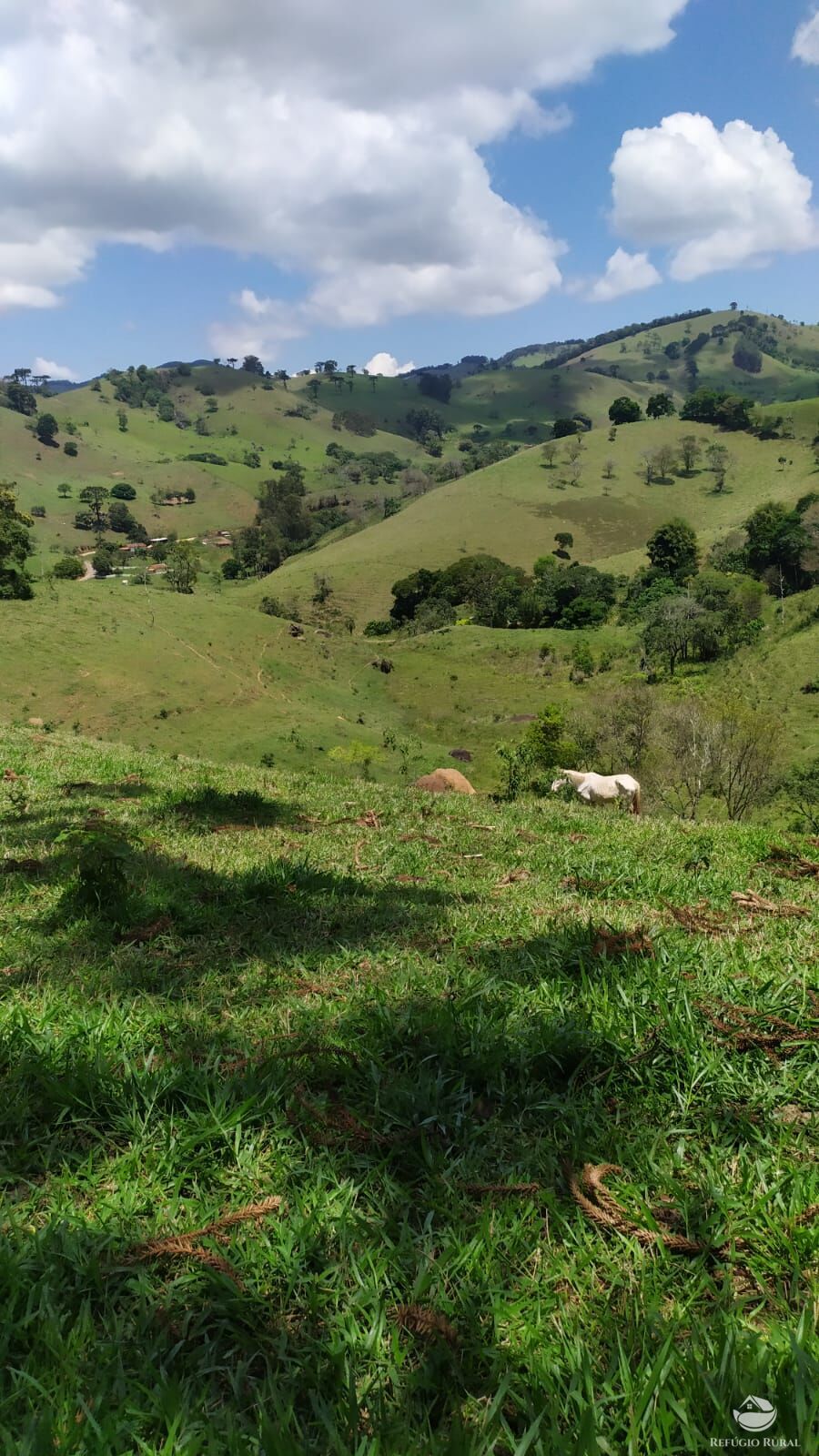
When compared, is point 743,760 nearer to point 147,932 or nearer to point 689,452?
point 147,932

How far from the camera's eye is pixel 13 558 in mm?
75812

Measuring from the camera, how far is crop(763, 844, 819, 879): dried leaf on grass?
23.4 feet

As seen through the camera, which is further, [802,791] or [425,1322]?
[802,791]

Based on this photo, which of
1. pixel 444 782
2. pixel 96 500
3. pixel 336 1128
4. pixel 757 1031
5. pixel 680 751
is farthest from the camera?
pixel 96 500

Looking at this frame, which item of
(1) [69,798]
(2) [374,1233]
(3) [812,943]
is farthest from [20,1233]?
(1) [69,798]

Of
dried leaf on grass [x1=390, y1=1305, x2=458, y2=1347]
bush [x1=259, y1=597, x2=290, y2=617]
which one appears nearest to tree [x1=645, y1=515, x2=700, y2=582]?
bush [x1=259, y1=597, x2=290, y2=617]

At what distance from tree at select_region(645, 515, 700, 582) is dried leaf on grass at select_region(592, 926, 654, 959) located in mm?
107204

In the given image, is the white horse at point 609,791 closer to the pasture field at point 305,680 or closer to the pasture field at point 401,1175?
the pasture field at point 401,1175

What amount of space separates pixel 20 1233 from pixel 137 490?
20278cm

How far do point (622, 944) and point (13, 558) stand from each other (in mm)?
84883

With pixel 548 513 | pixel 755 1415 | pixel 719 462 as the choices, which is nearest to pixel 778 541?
pixel 548 513

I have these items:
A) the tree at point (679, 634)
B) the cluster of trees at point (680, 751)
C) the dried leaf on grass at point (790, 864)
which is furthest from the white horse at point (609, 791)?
the tree at point (679, 634)

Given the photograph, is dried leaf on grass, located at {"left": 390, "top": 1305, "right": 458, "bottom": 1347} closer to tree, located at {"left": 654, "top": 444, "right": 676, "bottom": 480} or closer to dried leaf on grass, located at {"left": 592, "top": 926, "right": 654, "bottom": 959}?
dried leaf on grass, located at {"left": 592, "top": 926, "right": 654, "bottom": 959}

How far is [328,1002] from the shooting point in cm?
431
